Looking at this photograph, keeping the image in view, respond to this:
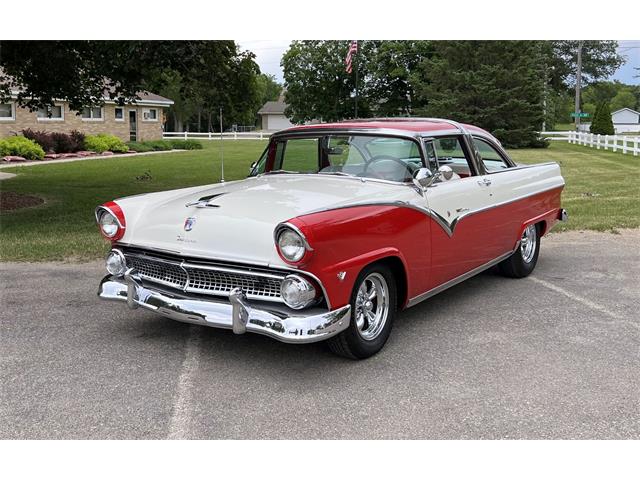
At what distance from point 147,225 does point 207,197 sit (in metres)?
0.48

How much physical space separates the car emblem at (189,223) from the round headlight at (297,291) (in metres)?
0.85

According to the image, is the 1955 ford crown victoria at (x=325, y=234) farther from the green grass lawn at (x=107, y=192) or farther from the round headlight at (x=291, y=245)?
the green grass lawn at (x=107, y=192)

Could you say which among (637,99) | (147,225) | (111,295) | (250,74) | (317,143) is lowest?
(111,295)

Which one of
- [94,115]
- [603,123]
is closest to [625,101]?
[603,123]

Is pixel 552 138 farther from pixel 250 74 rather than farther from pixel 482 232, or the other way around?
pixel 482 232

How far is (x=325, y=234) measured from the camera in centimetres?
391

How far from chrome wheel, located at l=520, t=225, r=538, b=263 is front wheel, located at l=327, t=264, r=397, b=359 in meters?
2.70

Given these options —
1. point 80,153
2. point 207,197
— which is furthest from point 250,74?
point 80,153

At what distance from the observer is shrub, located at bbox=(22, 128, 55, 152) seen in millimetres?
28312

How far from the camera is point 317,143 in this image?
18.2 ft

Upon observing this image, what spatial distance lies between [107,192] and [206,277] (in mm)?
10954

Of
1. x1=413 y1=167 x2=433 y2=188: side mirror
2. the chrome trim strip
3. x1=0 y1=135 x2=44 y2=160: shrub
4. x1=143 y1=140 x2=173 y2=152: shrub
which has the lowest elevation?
the chrome trim strip

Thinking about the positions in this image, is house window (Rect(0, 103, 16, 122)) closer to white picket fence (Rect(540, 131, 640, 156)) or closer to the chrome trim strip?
white picket fence (Rect(540, 131, 640, 156))

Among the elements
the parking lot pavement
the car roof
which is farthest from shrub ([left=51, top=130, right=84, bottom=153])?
the car roof
